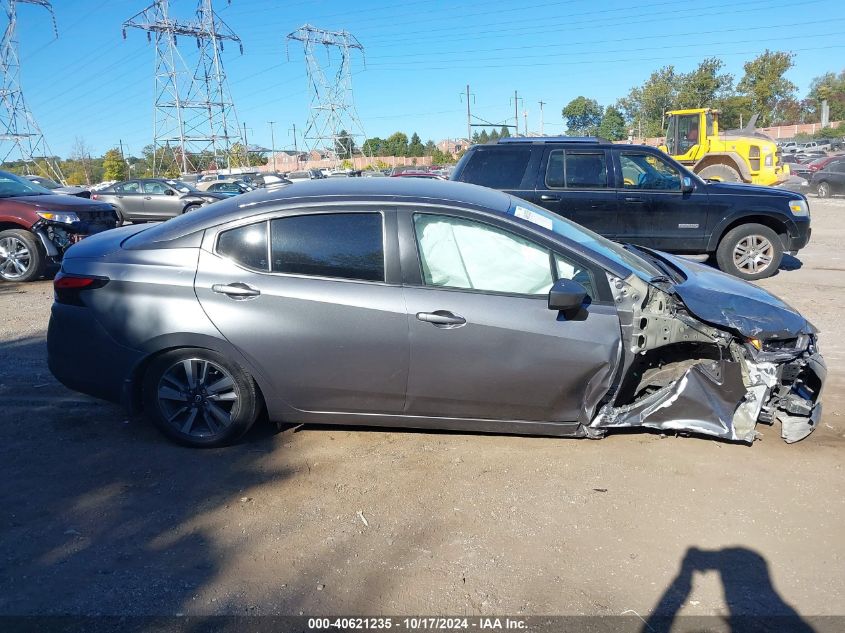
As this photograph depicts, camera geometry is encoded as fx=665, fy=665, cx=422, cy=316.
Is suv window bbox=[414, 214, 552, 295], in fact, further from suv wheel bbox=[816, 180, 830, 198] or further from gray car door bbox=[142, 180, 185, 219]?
suv wheel bbox=[816, 180, 830, 198]

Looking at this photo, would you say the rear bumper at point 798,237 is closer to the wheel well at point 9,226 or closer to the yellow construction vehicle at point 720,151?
the wheel well at point 9,226

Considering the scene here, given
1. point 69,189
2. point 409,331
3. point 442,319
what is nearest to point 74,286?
point 409,331

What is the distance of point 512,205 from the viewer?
14.2 feet

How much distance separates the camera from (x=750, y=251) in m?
8.95

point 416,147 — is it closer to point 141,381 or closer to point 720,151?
point 720,151

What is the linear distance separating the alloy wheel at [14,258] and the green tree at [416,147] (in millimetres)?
73673

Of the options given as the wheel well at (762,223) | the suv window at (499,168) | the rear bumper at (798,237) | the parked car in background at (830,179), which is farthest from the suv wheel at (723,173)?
→ the suv window at (499,168)

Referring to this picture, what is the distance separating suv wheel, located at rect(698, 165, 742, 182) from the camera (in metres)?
20.1

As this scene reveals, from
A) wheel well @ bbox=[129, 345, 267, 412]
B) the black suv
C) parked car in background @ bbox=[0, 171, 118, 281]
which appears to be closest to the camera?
wheel well @ bbox=[129, 345, 267, 412]

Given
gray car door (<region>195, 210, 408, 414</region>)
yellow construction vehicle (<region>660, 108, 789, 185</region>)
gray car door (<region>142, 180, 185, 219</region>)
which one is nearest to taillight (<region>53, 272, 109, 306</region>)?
gray car door (<region>195, 210, 408, 414</region>)

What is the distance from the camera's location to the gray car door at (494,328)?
3.76m

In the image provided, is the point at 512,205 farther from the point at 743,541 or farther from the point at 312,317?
the point at 743,541

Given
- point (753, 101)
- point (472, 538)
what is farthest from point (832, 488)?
point (753, 101)

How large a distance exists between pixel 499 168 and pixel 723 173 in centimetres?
1422
